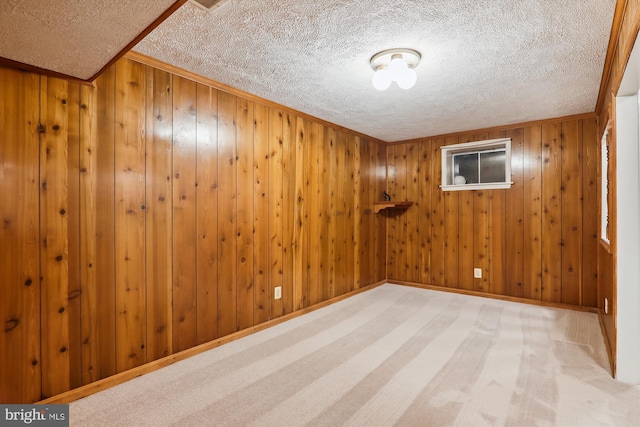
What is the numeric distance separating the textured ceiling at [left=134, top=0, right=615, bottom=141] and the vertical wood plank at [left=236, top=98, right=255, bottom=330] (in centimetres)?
30

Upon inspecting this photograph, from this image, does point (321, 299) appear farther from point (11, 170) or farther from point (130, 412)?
point (11, 170)

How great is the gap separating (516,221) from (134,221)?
4092 mm

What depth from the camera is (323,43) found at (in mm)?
1984

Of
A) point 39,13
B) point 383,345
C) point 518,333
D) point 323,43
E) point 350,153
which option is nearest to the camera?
point 39,13

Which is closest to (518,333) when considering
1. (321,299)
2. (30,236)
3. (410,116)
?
(321,299)

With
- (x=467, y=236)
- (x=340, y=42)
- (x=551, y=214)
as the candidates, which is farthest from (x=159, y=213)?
(x=551, y=214)

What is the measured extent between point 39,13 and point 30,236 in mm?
1154

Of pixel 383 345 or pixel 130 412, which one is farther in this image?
pixel 383 345

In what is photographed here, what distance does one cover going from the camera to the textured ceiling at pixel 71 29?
121cm

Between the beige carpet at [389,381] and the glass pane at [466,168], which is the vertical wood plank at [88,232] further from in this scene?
the glass pane at [466,168]

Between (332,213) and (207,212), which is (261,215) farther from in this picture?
(332,213)

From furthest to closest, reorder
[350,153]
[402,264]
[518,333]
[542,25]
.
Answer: [402,264] → [350,153] → [518,333] → [542,25]

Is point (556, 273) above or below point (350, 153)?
below

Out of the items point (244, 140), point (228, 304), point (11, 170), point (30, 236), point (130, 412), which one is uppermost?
point (244, 140)
